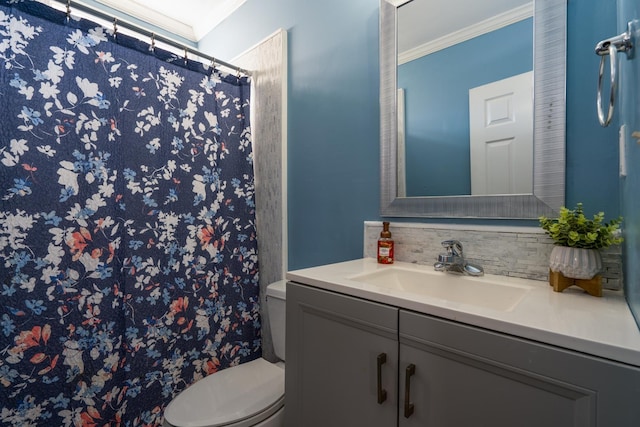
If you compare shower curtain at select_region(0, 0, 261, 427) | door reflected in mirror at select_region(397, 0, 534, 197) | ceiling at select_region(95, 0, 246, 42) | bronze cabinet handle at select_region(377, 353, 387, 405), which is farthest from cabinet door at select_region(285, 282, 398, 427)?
ceiling at select_region(95, 0, 246, 42)

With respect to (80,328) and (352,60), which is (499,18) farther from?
(80,328)

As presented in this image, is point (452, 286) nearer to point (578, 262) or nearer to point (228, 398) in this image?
point (578, 262)

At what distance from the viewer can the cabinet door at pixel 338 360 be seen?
0.78m

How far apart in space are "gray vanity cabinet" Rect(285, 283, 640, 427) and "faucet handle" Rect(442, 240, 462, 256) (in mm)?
441

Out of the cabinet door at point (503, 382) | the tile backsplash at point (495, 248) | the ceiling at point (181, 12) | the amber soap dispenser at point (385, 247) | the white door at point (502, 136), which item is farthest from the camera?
the ceiling at point (181, 12)

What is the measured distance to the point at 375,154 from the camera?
1.39 meters

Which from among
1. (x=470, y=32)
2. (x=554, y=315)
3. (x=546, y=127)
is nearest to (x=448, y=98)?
(x=470, y=32)

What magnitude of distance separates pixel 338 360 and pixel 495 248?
64cm

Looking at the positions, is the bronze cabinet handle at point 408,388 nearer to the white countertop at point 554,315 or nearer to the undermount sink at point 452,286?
the white countertop at point 554,315

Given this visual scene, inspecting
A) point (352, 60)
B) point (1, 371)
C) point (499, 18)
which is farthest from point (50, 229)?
point (499, 18)

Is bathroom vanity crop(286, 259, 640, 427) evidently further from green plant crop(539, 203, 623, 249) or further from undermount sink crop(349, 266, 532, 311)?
green plant crop(539, 203, 623, 249)

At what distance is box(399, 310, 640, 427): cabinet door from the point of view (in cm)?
50

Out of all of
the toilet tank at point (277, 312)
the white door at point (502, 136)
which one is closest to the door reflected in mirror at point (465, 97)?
the white door at point (502, 136)

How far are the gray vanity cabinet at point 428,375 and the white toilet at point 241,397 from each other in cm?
24
